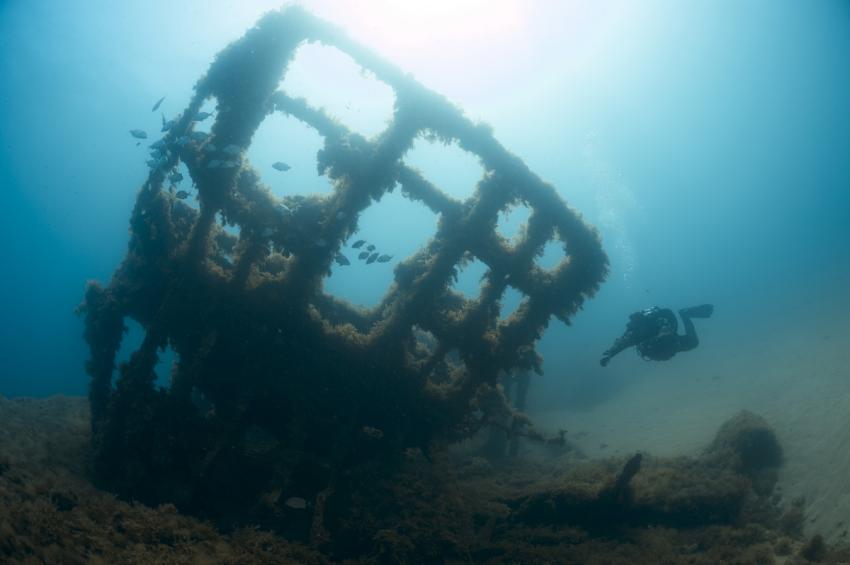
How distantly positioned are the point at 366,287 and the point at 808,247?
356ft

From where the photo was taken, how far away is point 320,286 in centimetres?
741

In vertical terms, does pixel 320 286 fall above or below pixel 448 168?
below

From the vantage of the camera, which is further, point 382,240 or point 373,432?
point 382,240

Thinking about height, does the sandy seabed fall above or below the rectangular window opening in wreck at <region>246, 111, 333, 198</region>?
below

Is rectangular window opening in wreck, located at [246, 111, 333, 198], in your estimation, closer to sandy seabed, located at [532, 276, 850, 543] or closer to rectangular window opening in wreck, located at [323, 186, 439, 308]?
rectangular window opening in wreck, located at [323, 186, 439, 308]

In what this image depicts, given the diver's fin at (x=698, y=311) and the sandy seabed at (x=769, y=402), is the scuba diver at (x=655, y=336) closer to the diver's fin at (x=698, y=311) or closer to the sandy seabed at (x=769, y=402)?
the diver's fin at (x=698, y=311)

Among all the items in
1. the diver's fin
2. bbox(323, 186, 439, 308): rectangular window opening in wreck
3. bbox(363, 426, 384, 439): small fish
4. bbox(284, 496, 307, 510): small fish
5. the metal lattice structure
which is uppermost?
bbox(323, 186, 439, 308): rectangular window opening in wreck

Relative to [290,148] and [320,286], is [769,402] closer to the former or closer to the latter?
[320,286]

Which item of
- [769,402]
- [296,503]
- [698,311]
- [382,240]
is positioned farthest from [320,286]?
[382,240]

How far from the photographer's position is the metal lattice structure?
22.5ft

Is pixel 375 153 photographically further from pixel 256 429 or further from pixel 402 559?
pixel 256 429

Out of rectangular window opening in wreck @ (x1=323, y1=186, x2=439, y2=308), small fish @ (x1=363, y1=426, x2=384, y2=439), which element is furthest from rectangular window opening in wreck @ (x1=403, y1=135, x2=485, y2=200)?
small fish @ (x1=363, y1=426, x2=384, y2=439)

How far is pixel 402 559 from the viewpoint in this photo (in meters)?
5.89

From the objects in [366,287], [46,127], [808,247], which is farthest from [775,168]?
[46,127]
